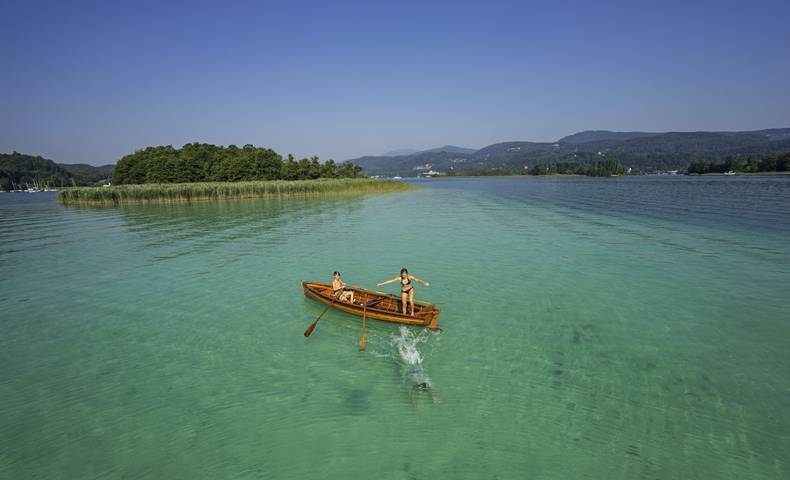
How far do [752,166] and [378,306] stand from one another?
703 ft

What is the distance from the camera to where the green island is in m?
65.8

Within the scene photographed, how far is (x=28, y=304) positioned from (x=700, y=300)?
1163 inches

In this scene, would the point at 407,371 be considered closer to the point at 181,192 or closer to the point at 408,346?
the point at 408,346

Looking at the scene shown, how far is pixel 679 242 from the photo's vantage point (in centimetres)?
2792

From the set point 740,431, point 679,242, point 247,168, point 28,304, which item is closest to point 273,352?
point 740,431

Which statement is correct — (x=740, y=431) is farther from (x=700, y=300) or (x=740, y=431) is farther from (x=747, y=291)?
(x=747, y=291)

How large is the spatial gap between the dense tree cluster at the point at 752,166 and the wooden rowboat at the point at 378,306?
19805 cm

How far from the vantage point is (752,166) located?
6378 inches

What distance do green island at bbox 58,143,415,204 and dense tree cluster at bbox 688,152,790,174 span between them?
152657 mm

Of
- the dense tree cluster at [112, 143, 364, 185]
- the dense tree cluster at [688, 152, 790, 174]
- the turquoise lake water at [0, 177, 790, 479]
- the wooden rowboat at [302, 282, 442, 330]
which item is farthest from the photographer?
the dense tree cluster at [688, 152, 790, 174]

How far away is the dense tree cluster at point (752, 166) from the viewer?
147875 millimetres

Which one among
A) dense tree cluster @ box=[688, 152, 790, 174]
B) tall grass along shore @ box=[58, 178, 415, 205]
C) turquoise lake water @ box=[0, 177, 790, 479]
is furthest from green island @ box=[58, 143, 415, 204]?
dense tree cluster @ box=[688, 152, 790, 174]

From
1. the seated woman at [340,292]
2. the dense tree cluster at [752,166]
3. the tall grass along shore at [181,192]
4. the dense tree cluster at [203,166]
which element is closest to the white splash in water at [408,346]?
the seated woman at [340,292]

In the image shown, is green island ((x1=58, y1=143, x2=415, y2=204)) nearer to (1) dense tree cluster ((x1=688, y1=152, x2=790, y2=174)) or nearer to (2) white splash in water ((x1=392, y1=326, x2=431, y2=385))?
(2) white splash in water ((x1=392, y1=326, x2=431, y2=385))
